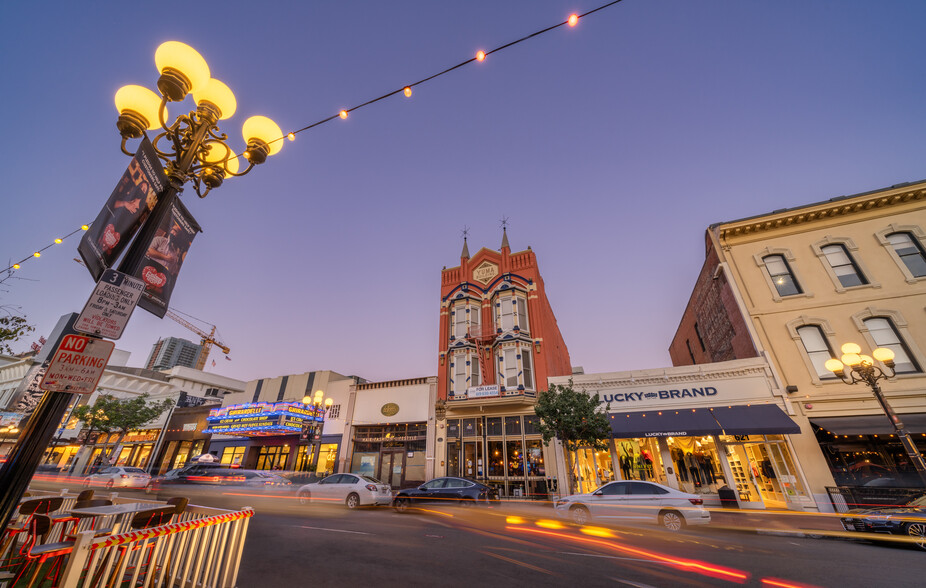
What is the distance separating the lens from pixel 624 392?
782 inches

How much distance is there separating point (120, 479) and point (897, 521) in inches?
1410

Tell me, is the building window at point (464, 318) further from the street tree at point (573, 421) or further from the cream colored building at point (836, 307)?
the cream colored building at point (836, 307)

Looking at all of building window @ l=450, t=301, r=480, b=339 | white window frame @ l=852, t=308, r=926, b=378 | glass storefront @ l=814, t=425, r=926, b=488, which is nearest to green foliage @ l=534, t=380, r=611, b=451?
glass storefront @ l=814, t=425, r=926, b=488

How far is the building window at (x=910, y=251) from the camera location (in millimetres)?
17016

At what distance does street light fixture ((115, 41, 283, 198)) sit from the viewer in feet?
16.6

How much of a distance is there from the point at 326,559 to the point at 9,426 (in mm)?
58399

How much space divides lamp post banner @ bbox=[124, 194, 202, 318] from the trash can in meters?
21.3

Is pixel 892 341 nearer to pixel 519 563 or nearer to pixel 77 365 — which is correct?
pixel 519 563

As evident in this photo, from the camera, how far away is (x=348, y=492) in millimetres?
15852

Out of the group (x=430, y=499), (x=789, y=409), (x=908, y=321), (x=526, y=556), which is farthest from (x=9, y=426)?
(x=908, y=321)

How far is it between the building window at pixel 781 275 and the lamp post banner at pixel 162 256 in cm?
2424

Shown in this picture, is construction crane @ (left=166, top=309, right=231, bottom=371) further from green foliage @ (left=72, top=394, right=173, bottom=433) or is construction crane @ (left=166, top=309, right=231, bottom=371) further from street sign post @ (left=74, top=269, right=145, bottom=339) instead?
street sign post @ (left=74, top=269, right=145, bottom=339)

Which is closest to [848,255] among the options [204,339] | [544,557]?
[544,557]

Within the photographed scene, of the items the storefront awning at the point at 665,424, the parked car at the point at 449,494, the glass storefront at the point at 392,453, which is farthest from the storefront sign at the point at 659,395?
the glass storefront at the point at 392,453
